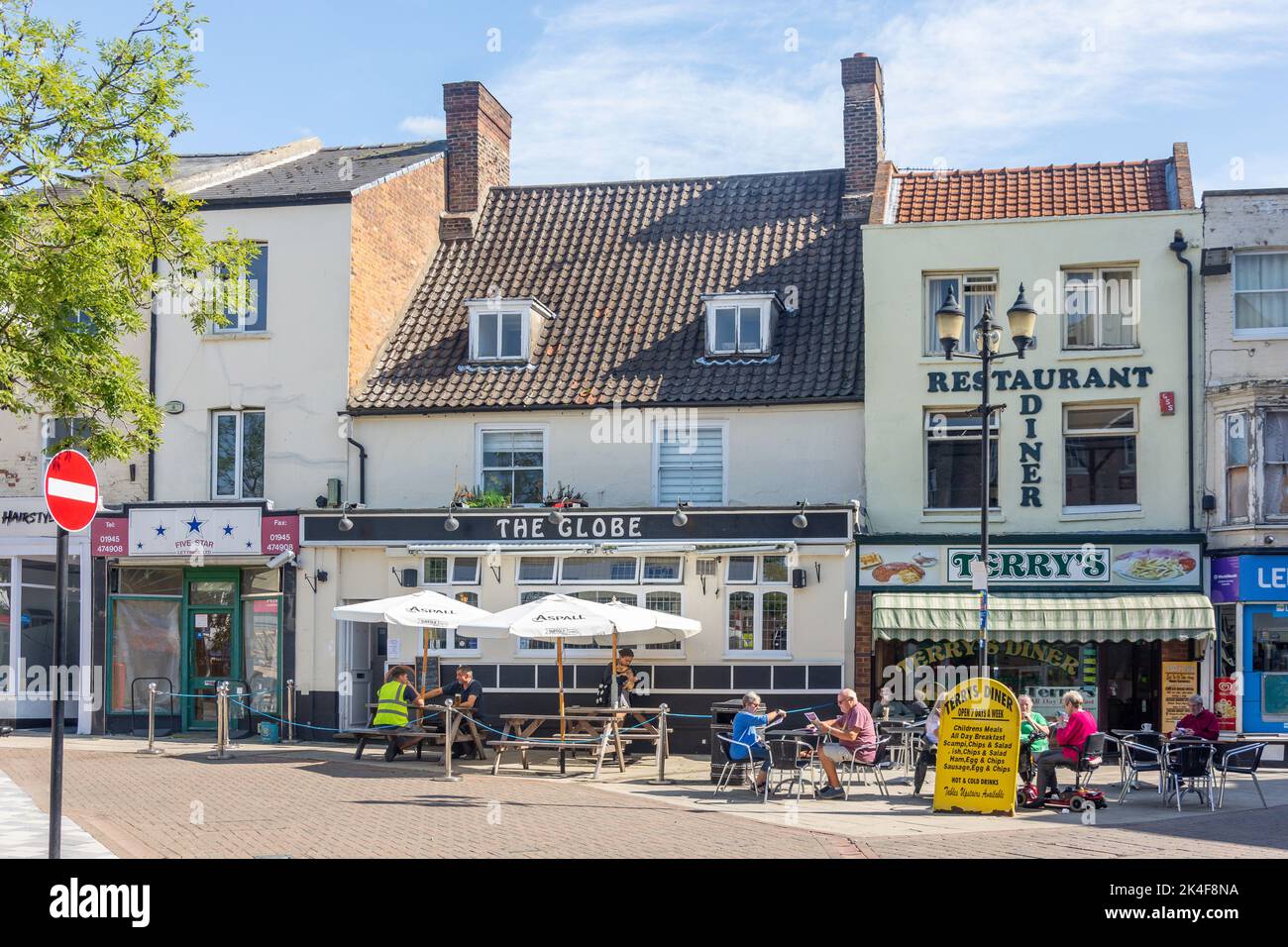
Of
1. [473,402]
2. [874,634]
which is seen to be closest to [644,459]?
[473,402]

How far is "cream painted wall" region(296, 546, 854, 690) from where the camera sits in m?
23.8

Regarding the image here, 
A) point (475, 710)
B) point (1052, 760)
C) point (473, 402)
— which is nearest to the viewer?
point (1052, 760)

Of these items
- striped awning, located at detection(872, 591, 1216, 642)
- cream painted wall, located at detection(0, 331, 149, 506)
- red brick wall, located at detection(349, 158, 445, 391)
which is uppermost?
red brick wall, located at detection(349, 158, 445, 391)

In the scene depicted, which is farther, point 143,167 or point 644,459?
point 644,459

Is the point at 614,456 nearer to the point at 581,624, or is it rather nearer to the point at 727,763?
the point at 581,624

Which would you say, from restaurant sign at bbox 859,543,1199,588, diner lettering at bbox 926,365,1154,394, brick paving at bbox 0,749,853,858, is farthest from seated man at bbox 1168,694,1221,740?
diner lettering at bbox 926,365,1154,394

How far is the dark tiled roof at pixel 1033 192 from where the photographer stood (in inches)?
1041

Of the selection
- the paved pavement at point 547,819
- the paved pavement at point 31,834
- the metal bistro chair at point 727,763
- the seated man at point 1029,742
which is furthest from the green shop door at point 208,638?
the seated man at point 1029,742

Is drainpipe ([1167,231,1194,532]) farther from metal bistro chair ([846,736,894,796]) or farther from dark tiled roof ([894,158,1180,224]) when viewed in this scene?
metal bistro chair ([846,736,894,796])

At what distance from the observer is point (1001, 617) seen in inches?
934

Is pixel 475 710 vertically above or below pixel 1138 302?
below

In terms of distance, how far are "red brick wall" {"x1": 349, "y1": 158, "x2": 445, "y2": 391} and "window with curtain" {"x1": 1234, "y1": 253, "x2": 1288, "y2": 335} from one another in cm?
1509

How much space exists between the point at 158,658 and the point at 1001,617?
596 inches
